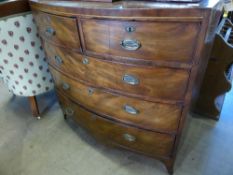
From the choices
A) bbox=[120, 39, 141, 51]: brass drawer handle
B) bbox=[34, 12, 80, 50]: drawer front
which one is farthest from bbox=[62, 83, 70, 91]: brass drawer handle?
bbox=[120, 39, 141, 51]: brass drawer handle

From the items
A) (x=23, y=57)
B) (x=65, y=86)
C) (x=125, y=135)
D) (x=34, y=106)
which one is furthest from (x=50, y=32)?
(x=34, y=106)

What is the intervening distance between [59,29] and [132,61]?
436mm

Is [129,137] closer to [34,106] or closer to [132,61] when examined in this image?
[132,61]

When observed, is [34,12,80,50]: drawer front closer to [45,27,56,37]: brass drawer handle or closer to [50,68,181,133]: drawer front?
[45,27,56,37]: brass drawer handle

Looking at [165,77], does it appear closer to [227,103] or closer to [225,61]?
[225,61]

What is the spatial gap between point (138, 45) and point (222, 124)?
1.17 meters

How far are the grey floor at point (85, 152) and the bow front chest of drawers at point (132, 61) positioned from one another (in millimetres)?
162

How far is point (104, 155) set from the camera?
4.53 feet

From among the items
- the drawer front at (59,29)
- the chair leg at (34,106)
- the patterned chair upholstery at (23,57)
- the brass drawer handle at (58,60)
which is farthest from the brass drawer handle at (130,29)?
the chair leg at (34,106)

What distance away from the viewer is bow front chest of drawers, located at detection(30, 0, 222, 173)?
0.72 meters

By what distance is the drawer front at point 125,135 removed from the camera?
1.07 m

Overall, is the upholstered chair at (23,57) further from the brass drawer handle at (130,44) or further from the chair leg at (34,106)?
the brass drawer handle at (130,44)

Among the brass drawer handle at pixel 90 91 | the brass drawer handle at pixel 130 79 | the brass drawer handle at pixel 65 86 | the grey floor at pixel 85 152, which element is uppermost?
the brass drawer handle at pixel 130 79

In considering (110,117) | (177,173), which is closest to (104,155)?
(110,117)
